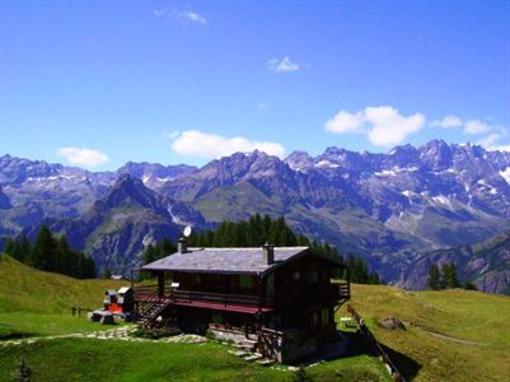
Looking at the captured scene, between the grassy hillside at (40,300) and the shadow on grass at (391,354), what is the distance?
24.0 meters

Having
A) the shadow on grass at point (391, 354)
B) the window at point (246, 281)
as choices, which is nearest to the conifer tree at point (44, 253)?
the window at point (246, 281)

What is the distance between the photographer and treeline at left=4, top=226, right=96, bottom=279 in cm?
13538

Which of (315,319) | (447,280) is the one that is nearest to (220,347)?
(315,319)

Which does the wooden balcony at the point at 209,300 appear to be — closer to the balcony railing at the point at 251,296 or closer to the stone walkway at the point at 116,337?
the balcony railing at the point at 251,296

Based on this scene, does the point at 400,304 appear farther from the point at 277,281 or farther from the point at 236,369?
the point at 236,369

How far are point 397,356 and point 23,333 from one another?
33358 mm

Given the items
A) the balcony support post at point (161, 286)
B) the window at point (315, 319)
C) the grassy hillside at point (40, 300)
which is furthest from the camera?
the balcony support post at point (161, 286)

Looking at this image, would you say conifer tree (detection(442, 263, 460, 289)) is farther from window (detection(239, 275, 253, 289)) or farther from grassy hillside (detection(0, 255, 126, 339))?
window (detection(239, 275, 253, 289))

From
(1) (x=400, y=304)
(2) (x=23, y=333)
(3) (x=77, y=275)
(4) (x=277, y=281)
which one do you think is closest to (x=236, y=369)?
(4) (x=277, y=281)

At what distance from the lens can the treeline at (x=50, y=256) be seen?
13538 cm

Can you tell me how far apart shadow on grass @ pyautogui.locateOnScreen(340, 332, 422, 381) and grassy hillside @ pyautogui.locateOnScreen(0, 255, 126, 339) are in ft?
78.8

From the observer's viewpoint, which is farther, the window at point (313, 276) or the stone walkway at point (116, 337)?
the window at point (313, 276)

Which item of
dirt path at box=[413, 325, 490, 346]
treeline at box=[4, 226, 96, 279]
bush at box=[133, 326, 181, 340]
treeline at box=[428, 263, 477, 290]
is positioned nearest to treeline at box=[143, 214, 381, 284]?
treeline at box=[428, 263, 477, 290]

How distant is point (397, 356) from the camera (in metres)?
56.1
